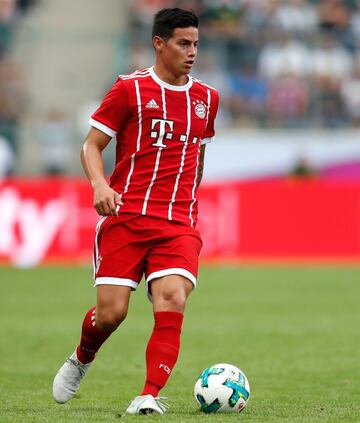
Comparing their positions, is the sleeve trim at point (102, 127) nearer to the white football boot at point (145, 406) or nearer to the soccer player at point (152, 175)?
the soccer player at point (152, 175)

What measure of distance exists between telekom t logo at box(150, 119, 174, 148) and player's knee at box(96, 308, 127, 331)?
103 cm

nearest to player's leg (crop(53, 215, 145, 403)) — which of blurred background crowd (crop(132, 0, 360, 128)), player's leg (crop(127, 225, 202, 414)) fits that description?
player's leg (crop(127, 225, 202, 414))

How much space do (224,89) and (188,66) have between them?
17580 millimetres

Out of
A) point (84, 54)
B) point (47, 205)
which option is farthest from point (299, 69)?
point (47, 205)

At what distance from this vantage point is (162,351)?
6.87 meters

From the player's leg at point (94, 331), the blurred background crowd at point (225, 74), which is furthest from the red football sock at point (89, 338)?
the blurred background crowd at point (225, 74)

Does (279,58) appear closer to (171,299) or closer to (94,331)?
(94,331)

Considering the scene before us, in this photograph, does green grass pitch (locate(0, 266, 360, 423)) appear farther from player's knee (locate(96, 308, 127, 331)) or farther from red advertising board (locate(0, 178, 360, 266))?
red advertising board (locate(0, 178, 360, 266))

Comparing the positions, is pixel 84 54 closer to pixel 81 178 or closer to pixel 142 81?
pixel 81 178

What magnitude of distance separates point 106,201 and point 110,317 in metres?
0.76

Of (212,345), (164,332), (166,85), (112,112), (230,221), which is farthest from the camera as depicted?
(230,221)

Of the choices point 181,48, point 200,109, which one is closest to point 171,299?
point 200,109

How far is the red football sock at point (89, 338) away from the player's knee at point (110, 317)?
0.10 m

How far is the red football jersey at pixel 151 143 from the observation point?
7160 mm
